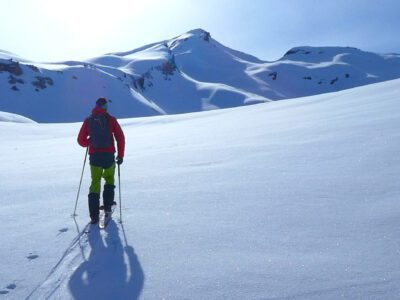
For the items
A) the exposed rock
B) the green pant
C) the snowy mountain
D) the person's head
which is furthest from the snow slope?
the exposed rock

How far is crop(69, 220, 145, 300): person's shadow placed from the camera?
3527 mm

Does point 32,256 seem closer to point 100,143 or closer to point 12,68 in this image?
point 100,143

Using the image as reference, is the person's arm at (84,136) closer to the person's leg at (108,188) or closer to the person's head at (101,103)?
the person's head at (101,103)

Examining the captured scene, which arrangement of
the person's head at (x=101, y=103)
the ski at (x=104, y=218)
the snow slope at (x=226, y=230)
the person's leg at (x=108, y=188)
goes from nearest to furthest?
the snow slope at (x=226, y=230) < the ski at (x=104, y=218) < the person's head at (x=101, y=103) < the person's leg at (x=108, y=188)

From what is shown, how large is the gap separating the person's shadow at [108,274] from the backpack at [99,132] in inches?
59.5

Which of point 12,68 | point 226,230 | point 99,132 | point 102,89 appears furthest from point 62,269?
point 102,89

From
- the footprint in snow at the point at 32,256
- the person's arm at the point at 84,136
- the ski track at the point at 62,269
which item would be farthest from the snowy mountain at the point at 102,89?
the footprint in snow at the point at 32,256

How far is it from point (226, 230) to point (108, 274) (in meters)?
1.45

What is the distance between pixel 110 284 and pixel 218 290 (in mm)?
1018

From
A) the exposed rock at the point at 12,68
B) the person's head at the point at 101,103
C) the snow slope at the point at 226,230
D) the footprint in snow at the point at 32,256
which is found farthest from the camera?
the exposed rock at the point at 12,68

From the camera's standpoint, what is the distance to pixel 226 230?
4664 millimetres

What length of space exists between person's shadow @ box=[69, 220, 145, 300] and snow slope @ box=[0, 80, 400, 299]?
1 centimetres

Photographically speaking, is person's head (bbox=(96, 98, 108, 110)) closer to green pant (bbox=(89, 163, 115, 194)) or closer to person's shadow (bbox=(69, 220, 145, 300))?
green pant (bbox=(89, 163, 115, 194))

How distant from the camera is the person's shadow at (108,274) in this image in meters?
3.53
